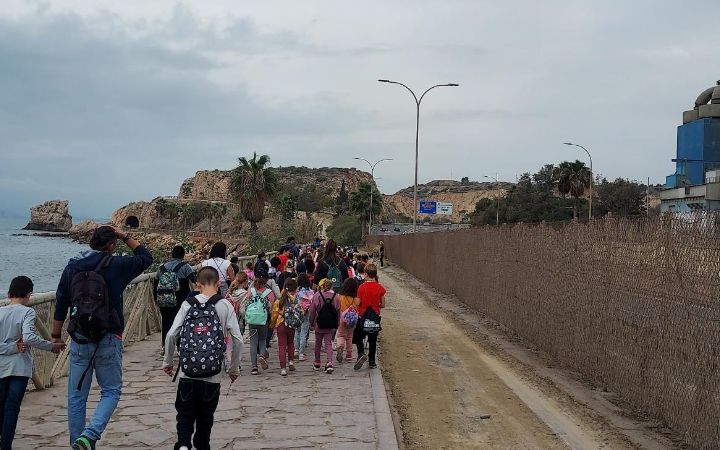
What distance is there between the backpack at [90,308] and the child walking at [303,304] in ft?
16.4

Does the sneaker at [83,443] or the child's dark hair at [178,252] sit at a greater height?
the child's dark hair at [178,252]

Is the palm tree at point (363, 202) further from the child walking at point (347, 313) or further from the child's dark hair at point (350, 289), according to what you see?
the child's dark hair at point (350, 289)

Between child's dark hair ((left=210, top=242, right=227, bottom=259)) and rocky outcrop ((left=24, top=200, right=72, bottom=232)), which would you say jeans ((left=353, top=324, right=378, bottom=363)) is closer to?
child's dark hair ((left=210, top=242, right=227, bottom=259))

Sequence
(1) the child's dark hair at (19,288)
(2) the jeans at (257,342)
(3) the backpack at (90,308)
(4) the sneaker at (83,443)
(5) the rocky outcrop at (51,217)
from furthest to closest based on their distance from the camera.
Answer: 1. (5) the rocky outcrop at (51,217)
2. (2) the jeans at (257,342)
3. (1) the child's dark hair at (19,288)
4. (3) the backpack at (90,308)
5. (4) the sneaker at (83,443)

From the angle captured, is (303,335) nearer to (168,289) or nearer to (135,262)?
(168,289)

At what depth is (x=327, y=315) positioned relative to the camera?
1092 centimetres

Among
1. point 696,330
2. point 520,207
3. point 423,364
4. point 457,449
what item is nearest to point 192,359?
point 457,449

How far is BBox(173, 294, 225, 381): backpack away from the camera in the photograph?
5.73 meters

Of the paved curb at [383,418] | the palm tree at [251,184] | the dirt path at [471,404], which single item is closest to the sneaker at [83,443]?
the paved curb at [383,418]

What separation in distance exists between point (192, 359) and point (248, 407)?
3.09 metres

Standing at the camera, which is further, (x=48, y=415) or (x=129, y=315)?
(x=129, y=315)

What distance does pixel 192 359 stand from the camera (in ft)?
18.8

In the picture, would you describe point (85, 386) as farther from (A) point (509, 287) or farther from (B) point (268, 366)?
(A) point (509, 287)

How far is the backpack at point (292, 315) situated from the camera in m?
10.6
